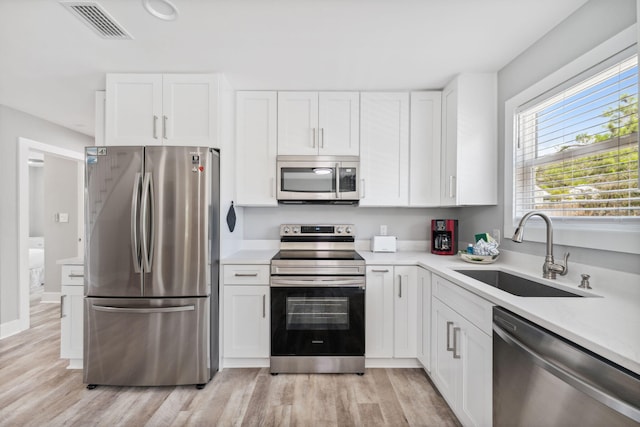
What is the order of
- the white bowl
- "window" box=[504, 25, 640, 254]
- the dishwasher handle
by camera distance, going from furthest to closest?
the white bowl → "window" box=[504, 25, 640, 254] → the dishwasher handle

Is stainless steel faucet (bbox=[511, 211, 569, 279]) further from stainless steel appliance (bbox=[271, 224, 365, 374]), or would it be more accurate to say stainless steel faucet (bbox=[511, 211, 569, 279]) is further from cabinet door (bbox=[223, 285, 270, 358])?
cabinet door (bbox=[223, 285, 270, 358])

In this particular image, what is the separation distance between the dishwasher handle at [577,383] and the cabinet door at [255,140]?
81.2 inches

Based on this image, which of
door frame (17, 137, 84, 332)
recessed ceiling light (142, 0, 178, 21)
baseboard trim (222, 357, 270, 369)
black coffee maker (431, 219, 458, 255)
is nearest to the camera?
recessed ceiling light (142, 0, 178, 21)

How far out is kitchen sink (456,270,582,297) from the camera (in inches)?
61.7

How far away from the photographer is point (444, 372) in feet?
6.25

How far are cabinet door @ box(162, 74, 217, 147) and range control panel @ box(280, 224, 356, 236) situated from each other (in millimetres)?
1058

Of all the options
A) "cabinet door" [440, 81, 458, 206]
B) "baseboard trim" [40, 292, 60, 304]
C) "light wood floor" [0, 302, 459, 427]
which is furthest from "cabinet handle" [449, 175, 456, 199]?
"baseboard trim" [40, 292, 60, 304]

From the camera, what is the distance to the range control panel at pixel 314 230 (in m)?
2.88

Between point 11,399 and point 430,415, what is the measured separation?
285cm

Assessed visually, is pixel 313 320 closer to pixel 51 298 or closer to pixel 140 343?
pixel 140 343

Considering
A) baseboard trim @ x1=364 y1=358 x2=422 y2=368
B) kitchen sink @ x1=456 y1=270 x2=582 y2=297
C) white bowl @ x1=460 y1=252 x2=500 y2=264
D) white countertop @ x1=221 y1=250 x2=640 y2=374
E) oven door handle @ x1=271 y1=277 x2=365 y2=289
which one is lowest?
baseboard trim @ x1=364 y1=358 x2=422 y2=368

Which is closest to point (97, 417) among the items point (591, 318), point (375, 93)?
point (591, 318)

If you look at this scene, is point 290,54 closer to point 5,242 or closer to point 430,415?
point 430,415

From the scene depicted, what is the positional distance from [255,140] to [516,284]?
7.62ft
